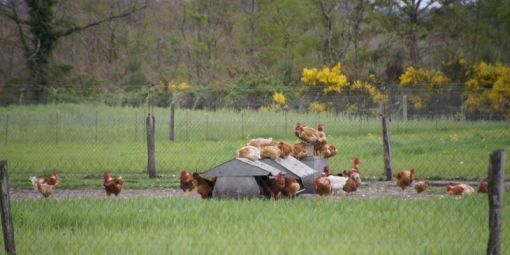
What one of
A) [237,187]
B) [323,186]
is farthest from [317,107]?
[237,187]

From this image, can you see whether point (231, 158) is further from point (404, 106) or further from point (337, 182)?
point (337, 182)

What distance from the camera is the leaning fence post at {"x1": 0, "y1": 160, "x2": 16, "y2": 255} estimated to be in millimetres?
6168

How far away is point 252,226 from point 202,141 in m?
15.4

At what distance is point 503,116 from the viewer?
2070cm

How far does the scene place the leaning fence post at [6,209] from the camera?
6.17m

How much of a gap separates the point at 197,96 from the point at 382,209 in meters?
18.0

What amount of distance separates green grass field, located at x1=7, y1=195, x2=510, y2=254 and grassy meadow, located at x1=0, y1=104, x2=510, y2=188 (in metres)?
5.34

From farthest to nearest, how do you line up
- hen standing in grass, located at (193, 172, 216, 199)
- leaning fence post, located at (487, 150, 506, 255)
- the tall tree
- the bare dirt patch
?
1. the tall tree
2. the bare dirt patch
3. hen standing in grass, located at (193, 172, 216, 199)
4. leaning fence post, located at (487, 150, 506, 255)

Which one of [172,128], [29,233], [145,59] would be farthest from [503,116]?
[145,59]

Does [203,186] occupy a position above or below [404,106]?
below

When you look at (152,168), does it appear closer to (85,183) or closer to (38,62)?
(85,183)

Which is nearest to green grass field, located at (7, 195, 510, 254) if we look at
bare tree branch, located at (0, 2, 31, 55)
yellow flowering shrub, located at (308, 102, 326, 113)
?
yellow flowering shrub, located at (308, 102, 326, 113)

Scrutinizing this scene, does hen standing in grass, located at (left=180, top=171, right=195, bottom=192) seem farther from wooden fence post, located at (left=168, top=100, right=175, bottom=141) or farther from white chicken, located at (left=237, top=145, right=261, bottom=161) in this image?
wooden fence post, located at (left=168, top=100, right=175, bottom=141)

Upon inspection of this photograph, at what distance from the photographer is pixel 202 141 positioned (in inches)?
921
